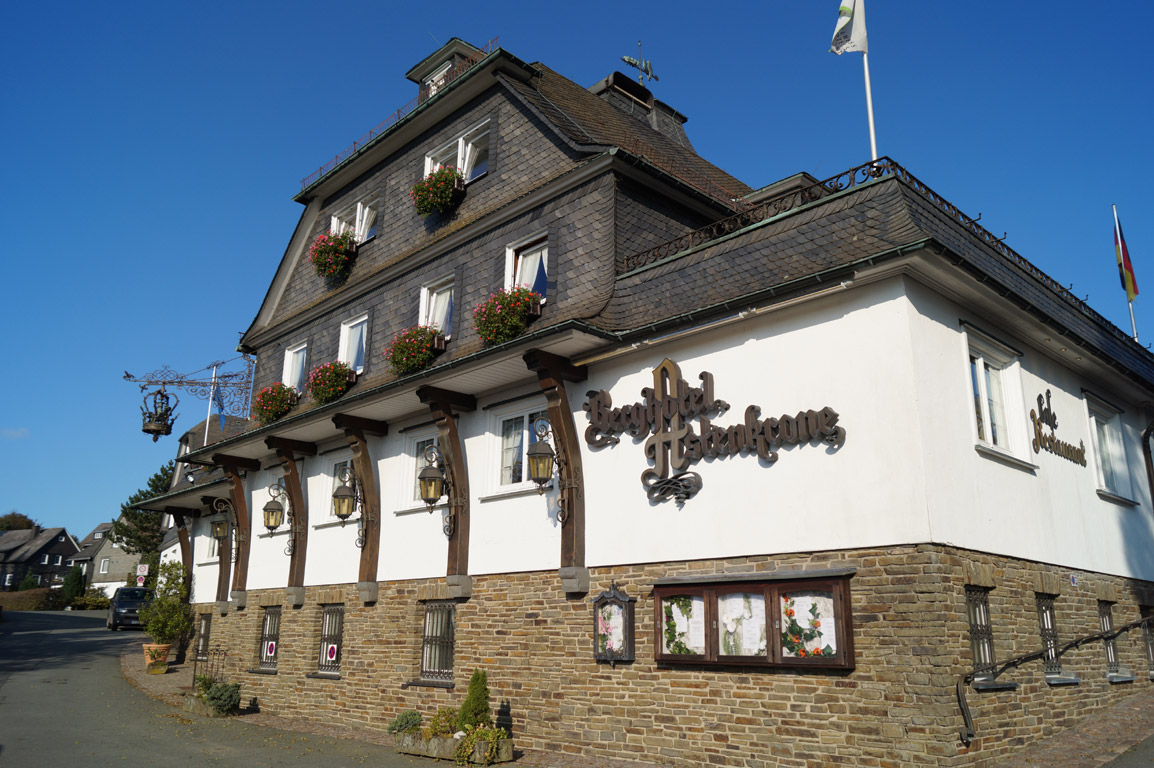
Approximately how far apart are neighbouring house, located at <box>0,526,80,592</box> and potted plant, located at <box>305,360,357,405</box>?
306 ft

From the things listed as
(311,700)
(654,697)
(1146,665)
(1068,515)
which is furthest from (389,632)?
(1146,665)

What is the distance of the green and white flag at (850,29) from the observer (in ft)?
41.2

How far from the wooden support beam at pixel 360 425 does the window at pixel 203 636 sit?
9427 mm

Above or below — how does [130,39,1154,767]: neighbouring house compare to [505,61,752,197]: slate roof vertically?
below

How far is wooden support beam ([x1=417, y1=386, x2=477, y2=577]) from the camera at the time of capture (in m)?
15.0

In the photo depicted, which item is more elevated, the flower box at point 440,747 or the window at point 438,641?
the window at point 438,641

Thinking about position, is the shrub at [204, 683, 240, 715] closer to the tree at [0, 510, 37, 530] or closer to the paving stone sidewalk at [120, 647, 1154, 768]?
the paving stone sidewalk at [120, 647, 1154, 768]

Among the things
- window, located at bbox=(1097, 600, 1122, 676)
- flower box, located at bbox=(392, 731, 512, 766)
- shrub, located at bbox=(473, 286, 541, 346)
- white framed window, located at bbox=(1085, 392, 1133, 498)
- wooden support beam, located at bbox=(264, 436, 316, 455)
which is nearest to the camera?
flower box, located at bbox=(392, 731, 512, 766)

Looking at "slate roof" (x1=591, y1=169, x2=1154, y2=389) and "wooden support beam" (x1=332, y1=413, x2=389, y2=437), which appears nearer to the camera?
"slate roof" (x1=591, y1=169, x2=1154, y2=389)

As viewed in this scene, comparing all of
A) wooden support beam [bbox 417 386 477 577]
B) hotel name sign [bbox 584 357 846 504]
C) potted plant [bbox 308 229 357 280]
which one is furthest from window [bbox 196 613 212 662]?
hotel name sign [bbox 584 357 846 504]

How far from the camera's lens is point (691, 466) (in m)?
11.9

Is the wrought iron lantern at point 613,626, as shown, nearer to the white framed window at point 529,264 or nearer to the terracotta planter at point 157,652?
the white framed window at point 529,264

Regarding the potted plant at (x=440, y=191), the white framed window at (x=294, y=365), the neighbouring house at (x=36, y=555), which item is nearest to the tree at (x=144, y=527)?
the neighbouring house at (x=36, y=555)

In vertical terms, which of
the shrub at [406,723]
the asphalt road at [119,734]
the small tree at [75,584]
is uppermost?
the small tree at [75,584]
